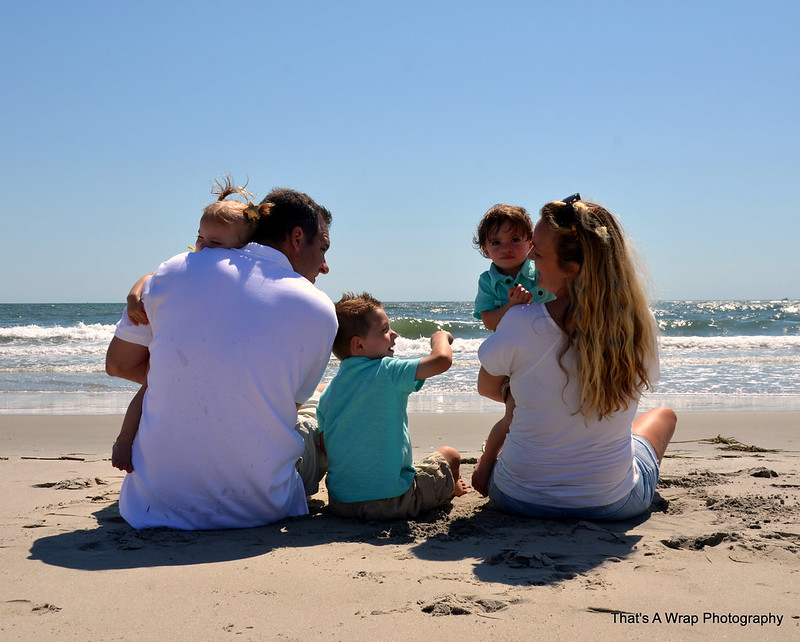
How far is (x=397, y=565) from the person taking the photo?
2559mm

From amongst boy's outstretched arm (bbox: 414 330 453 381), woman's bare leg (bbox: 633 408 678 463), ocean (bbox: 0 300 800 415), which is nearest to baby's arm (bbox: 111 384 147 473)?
boy's outstretched arm (bbox: 414 330 453 381)

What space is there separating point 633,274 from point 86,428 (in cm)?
505

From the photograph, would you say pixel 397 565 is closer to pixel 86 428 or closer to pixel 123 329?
pixel 123 329

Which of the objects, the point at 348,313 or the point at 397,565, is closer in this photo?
the point at 397,565

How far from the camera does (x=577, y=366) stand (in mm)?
2840

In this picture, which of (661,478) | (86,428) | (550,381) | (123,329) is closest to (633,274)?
(550,381)

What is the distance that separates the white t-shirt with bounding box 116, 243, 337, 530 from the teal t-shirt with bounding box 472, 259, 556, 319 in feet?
4.82

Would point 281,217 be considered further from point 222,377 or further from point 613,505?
point 613,505

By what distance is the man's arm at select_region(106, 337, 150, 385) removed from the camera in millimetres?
2992

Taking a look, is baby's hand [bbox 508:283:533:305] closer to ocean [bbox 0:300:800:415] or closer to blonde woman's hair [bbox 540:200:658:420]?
blonde woman's hair [bbox 540:200:658:420]

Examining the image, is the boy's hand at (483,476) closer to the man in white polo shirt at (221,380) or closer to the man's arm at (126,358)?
the man in white polo shirt at (221,380)

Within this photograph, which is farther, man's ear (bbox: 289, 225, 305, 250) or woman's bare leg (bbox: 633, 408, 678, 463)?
woman's bare leg (bbox: 633, 408, 678, 463)

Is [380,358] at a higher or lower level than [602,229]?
lower

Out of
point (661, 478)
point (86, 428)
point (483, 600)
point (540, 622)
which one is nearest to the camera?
point (540, 622)
